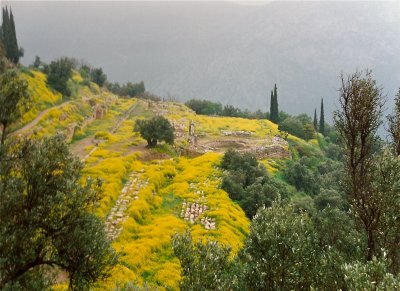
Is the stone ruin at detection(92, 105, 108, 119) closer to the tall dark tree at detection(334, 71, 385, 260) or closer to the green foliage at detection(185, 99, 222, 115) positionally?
the green foliage at detection(185, 99, 222, 115)

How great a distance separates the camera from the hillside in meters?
31.5

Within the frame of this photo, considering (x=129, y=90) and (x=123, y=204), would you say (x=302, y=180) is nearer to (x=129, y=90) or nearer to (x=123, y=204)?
(x=123, y=204)

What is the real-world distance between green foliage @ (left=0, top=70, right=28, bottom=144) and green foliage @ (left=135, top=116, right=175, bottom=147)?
39.2 meters

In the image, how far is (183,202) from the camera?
4297 centimetres

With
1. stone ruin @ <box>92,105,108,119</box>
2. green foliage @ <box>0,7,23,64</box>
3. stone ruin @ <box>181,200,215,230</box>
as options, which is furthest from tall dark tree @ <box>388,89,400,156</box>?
green foliage @ <box>0,7,23,64</box>

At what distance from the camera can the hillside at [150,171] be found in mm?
31500

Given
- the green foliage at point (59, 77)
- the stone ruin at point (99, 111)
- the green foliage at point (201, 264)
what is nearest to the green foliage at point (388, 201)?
the green foliage at point (201, 264)

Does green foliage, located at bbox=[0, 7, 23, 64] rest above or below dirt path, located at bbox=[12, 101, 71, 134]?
above

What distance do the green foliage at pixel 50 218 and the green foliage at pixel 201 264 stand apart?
382 centimetres

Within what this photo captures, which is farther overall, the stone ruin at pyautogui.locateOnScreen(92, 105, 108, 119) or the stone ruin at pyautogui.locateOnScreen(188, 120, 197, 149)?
the stone ruin at pyautogui.locateOnScreen(92, 105, 108, 119)

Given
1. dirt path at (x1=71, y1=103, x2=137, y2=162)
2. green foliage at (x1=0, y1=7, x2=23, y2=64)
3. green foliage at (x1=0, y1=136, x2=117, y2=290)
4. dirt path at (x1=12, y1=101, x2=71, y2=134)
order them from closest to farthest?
1. green foliage at (x1=0, y1=136, x2=117, y2=290)
2. dirt path at (x1=71, y1=103, x2=137, y2=162)
3. dirt path at (x1=12, y1=101, x2=71, y2=134)
4. green foliage at (x1=0, y1=7, x2=23, y2=64)

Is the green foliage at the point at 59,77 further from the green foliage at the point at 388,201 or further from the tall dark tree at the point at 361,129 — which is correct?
the green foliage at the point at 388,201

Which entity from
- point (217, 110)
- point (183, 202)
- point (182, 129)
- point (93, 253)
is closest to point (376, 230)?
point (93, 253)

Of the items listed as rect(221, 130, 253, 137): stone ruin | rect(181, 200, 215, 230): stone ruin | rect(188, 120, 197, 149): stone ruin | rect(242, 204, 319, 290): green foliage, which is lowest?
rect(221, 130, 253, 137): stone ruin
